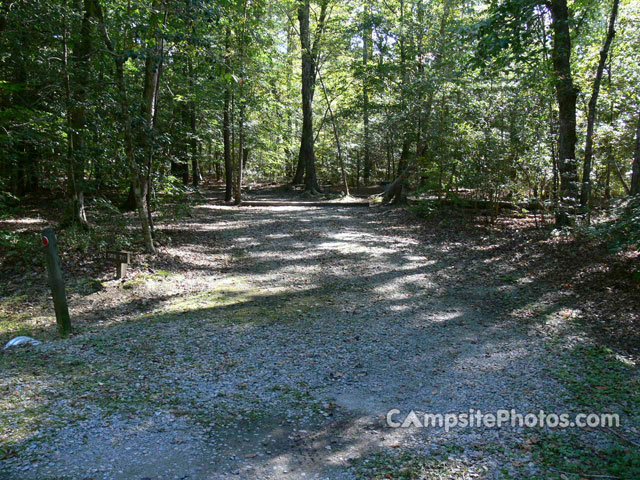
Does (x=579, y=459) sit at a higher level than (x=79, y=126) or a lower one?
lower

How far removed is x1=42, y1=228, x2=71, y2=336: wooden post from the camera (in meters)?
4.82

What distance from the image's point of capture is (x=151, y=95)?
849 cm

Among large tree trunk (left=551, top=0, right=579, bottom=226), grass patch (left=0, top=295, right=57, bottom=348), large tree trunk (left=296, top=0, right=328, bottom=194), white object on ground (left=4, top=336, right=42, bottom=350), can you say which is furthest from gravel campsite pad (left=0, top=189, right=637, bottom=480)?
large tree trunk (left=296, top=0, right=328, bottom=194)

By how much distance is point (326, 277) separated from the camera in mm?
7973

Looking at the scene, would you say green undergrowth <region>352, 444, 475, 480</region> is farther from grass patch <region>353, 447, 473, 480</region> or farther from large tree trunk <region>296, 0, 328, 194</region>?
large tree trunk <region>296, 0, 328, 194</region>

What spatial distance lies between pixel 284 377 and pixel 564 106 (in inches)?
353

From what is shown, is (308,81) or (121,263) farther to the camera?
(308,81)

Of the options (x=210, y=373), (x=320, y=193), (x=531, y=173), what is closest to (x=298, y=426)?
(x=210, y=373)

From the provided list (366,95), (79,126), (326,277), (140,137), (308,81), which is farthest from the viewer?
(308,81)

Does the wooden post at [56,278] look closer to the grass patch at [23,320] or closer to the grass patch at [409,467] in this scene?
the grass patch at [23,320]

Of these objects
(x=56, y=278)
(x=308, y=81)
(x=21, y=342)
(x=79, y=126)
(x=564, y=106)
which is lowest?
(x=21, y=342)

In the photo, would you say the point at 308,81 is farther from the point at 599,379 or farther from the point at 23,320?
the point at 599,379

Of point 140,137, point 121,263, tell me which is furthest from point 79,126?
point 121,263

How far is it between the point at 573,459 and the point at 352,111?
17036mm
